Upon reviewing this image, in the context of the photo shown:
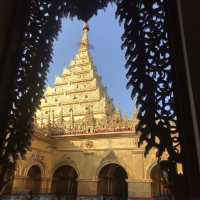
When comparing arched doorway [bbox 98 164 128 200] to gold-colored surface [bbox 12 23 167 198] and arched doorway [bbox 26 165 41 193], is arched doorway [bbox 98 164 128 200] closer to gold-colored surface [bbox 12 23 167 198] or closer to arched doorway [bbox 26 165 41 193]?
gold-colored surface [bbox 12 23 167 198]

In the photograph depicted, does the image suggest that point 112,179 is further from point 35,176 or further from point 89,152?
point 35,176

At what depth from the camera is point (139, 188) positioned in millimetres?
10117

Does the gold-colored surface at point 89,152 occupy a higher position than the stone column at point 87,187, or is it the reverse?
the gold-colored surface at point 89,152

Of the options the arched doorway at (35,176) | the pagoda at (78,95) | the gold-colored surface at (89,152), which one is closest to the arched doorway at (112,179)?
the gold-colored surface at (89,152)

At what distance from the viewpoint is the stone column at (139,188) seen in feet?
32.2

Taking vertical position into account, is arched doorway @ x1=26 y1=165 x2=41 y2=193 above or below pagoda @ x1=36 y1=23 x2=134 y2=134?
below

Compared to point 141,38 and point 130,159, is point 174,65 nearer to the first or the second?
point 141,38

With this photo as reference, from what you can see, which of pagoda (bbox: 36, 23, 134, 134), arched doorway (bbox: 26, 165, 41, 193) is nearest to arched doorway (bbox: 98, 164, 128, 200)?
arched doorway (bbox: 26, 165, 41, 193)

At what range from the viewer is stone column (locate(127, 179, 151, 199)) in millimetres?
9817

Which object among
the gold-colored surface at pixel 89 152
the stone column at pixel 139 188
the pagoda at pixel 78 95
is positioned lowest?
the stone column at pixel 139 188

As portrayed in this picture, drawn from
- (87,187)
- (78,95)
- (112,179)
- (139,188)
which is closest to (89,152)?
(87,187)

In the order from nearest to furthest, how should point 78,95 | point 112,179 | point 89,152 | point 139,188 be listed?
1. point 139,188
2. point 112,179
3. point 89,152
4. point 78,95

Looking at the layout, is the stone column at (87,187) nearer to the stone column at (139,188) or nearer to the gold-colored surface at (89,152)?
the gold-colored surface at (89,152)

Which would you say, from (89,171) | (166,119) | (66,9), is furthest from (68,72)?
(166,119)
